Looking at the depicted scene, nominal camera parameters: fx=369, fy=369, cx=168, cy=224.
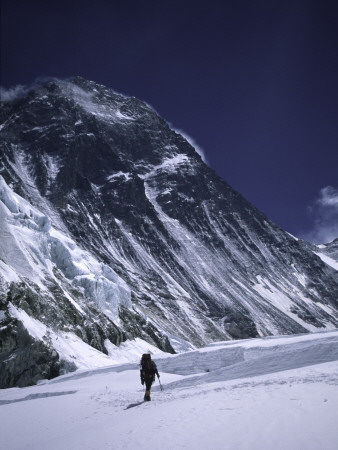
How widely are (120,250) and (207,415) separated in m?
113

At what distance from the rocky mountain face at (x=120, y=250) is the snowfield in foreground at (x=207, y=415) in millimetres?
14001

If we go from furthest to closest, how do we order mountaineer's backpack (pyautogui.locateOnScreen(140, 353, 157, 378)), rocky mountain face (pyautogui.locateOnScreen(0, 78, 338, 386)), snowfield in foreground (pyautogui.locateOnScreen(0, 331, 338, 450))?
rocky mountain face (pyautogui.locateOnScreen(0, 78, 338, 386)) < mountaineer's backpack (pyautogui.locateOnScreen(140, 353, 157, 378)) < snowfield in foreground (pyautogui.locateOnScreen(0, 331, 338, 450))

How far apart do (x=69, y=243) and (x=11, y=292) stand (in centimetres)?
2200

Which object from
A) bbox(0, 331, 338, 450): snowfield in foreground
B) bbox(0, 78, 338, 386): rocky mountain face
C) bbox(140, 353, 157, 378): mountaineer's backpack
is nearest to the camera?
bbox(0, 331, 338, 450): snowfield in foreground

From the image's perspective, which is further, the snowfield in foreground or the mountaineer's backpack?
the mountaineer's backpack

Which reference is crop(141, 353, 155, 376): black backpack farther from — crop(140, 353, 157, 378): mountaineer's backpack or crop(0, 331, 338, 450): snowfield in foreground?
crop(0, 331, 338, 450): snowfield in foreground

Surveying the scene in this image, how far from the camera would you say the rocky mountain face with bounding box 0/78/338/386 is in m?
32.2

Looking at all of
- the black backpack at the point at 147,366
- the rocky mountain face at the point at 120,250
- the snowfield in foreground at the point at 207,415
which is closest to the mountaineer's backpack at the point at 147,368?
the black backpack at the point at 147,366

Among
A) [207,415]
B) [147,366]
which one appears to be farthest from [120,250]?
[207,415]

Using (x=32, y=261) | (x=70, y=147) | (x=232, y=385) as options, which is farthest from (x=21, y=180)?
(x=232, y=385)

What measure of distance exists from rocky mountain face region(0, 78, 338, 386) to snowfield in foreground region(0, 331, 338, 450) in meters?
14.0

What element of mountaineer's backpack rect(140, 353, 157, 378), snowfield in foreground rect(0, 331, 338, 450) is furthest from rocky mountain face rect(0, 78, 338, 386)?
mountaineer's backpack rect(140, 353, 157, 378)

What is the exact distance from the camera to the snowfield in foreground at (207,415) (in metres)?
5.86

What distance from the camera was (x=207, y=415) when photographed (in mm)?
7504
